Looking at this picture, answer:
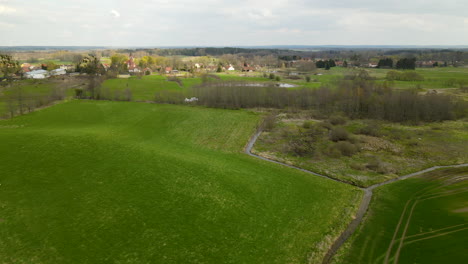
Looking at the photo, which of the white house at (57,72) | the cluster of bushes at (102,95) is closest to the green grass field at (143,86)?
the cluster of bushes at (102,95)

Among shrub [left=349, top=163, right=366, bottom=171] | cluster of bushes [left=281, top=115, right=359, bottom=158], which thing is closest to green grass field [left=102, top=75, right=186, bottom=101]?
cluster of bushes [left=281, top=115, right=359, bottom=158]

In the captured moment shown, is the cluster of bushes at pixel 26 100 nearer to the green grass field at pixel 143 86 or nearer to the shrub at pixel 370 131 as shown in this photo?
the green grass field at pixel 143 86

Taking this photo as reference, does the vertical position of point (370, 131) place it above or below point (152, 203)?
above

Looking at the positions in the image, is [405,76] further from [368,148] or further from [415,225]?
[415,225]

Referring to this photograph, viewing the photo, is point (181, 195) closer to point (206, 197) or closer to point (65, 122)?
point (206, 197)

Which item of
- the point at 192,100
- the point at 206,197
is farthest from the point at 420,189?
the point at 192,100

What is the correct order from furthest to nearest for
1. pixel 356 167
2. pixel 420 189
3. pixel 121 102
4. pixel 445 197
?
pixel 121 102 < pixel 356 167 < pixel 420 189 < pixel 445 197

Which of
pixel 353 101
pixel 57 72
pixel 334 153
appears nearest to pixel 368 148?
pixel 334 153
